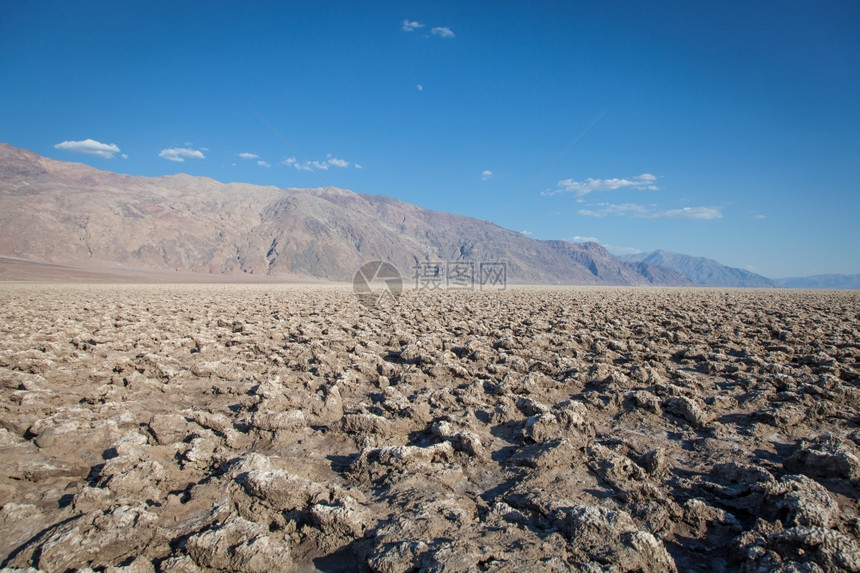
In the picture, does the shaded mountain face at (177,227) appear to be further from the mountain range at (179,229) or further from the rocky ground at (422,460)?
the rocky ground at (422,460)

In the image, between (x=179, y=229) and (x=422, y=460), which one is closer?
(x=422, y=460)

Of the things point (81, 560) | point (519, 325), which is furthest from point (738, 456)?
point (519, 325)

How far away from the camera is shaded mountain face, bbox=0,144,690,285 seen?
74125mm

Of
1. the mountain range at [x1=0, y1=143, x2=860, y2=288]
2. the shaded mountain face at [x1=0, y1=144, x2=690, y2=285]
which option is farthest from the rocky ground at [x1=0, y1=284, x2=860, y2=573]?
the shaded mountain face at [x1=0, y1=144, x2=690, y2=285]

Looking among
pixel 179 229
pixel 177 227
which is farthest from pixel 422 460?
pixel 177 227

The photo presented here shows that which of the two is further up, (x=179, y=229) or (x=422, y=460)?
(x=179, y=229)

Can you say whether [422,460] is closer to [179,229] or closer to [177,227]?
[179,229]

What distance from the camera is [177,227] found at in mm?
92625

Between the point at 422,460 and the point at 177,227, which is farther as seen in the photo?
the point at 177,227

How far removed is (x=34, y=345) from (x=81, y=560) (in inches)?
218

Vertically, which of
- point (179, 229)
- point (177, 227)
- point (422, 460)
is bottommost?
point (422, 460)

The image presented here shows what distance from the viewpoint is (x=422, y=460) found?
2869mm

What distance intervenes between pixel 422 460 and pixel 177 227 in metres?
106

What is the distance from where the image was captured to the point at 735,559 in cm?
197
